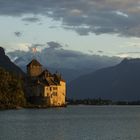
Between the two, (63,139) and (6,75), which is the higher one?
(6,75)

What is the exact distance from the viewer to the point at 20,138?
73062mm

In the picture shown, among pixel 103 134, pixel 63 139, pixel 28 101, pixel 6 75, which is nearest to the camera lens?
pixel 63 139

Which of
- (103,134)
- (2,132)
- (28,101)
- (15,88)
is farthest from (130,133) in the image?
(28,101)

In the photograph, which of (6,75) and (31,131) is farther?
(6,75)

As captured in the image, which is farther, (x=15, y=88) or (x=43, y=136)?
(x=15, y=88)

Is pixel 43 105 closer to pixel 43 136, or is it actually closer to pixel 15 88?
pixel 15 88

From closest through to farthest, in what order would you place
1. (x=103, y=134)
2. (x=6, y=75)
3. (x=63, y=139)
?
(x=63, y=139), (x=103, y=134), (x=6, y=75)

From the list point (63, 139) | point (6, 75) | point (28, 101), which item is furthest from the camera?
point (28, 101)

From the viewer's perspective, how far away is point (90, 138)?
7400cm

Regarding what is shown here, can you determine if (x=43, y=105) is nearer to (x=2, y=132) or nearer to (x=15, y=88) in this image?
(x=15, y=88)

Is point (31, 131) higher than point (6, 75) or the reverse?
the reverse

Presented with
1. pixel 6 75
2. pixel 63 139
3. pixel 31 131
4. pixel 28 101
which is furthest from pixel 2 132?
pixel 28 101

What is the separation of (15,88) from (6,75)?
457 centimetres

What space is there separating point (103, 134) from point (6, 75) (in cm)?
9271
